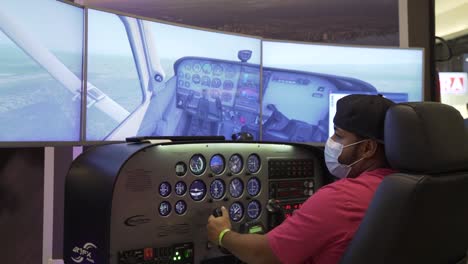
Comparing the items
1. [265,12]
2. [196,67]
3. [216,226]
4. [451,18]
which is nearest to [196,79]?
[196,67]

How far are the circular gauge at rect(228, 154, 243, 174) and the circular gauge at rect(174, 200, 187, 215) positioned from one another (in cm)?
21

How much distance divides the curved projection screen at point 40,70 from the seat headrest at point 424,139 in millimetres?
1101

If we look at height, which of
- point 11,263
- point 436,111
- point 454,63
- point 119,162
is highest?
point 454,63

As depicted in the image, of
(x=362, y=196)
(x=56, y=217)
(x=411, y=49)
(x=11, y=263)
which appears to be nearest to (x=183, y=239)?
(x=362, y=196)

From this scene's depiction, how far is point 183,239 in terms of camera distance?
143 centimetres

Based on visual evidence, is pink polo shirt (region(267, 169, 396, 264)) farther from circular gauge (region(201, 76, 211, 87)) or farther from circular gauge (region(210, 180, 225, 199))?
circular gauge (region(201, 76, 211, 87))

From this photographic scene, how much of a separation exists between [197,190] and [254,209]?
0.88 feet

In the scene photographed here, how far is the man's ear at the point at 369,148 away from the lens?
55.4 inches

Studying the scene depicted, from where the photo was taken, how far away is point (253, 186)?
162cm

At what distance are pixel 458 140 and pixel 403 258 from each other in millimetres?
330

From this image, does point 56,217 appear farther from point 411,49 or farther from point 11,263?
point 411,49

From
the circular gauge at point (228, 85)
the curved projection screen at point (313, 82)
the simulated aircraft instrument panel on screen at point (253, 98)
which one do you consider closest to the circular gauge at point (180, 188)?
the simulated aircraft instrument panel on screen at point (253, 98)

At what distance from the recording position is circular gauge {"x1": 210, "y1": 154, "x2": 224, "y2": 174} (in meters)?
1.49

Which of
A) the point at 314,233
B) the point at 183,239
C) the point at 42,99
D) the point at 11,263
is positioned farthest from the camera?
the point at 11,263
